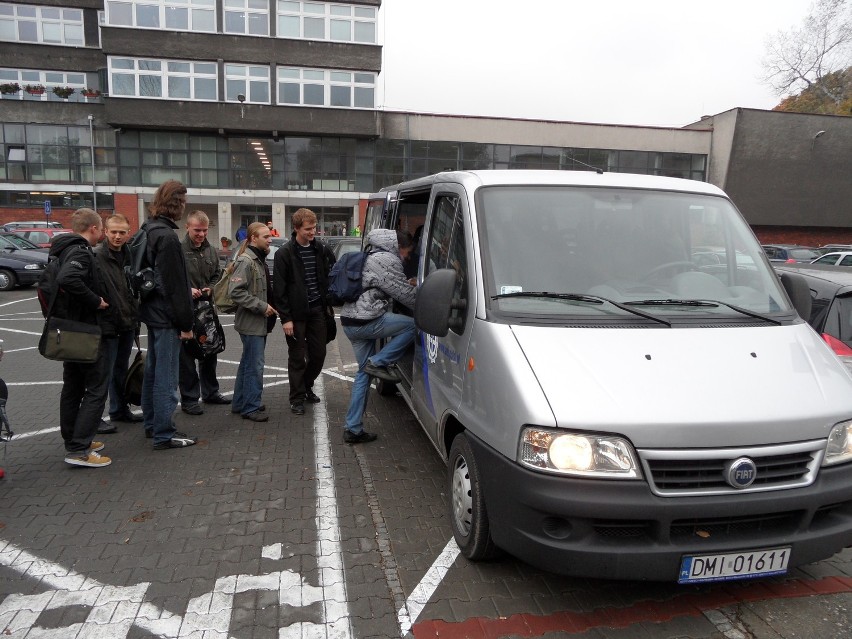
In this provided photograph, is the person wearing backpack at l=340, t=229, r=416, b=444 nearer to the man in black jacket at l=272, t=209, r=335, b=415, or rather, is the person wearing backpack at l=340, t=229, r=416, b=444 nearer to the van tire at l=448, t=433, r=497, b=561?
the man in black jacket at l=272, t=209, r=335, b=415

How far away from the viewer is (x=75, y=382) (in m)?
4.81

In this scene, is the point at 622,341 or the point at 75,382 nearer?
the point at 622,341

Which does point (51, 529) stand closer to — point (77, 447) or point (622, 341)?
point (77, 447)

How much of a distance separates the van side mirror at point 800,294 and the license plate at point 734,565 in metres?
1.61

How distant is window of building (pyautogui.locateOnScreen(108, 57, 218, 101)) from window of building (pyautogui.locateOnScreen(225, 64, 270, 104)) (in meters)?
0.78

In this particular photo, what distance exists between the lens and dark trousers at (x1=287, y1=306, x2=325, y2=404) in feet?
20.0

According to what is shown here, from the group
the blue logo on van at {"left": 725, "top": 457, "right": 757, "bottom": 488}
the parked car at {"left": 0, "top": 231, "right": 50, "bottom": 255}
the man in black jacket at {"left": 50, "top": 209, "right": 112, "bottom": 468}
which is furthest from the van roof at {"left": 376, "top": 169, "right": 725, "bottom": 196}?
the parked car at {"left": 0, "top": 231, "right": 50, "bottom": 255}

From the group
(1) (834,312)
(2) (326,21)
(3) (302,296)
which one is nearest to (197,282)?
(3) (302,296)

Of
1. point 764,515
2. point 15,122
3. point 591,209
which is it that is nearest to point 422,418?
point 591,209

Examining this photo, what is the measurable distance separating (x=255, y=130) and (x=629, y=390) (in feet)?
116

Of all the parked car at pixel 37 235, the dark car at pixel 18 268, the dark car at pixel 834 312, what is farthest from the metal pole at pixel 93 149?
the dark car at pixel 834 312

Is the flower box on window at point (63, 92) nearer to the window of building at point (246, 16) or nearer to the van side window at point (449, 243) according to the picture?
the window of building at point (246, 16)

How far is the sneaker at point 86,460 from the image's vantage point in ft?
15.6

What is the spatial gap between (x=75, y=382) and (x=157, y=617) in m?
2.53
